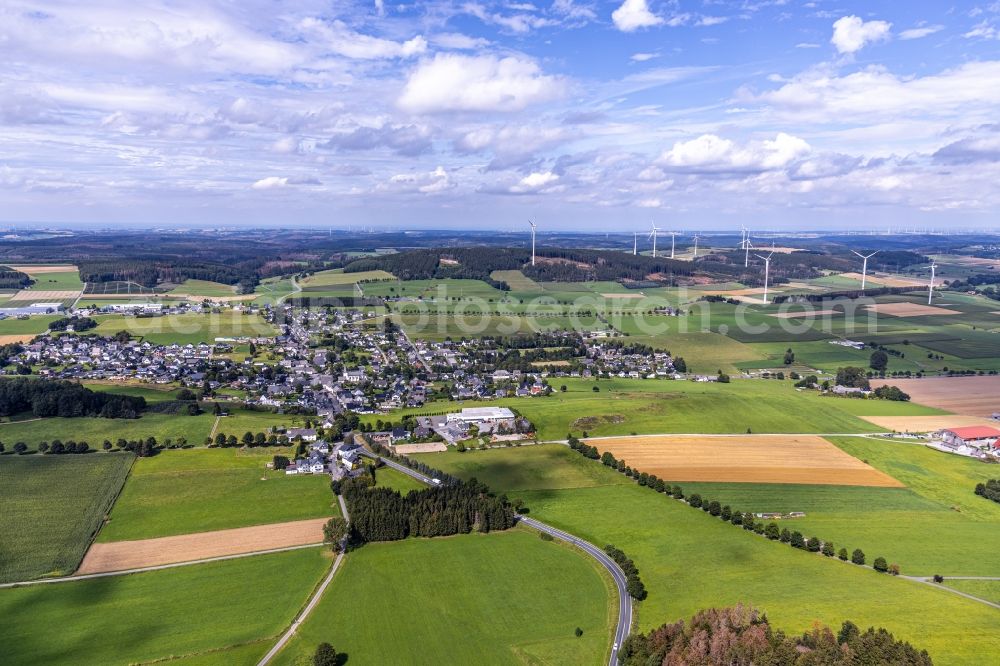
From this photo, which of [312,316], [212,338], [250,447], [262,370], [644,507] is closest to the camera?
[644,507]

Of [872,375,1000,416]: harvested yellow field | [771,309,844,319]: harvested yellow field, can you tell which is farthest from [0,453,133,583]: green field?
[771,309,844,319]: harvested yellow field

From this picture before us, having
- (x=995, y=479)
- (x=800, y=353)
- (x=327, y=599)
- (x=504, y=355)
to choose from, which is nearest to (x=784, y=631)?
(x=327, y=599)

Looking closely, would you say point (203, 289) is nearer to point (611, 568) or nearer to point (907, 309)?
point (611, 568)

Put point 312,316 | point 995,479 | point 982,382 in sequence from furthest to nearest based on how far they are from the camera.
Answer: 1. point 312,316
2. point 982,382
3. point 995,479

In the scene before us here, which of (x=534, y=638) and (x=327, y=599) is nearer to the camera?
(x=534, y=638)

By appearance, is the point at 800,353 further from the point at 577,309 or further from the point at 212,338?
the point at 212,338

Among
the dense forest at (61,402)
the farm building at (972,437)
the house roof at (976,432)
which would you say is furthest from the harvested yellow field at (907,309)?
the dense forest at (61,402)

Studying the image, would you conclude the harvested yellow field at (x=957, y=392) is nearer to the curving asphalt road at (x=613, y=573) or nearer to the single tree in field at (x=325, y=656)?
the curving asphalt road at (x=613, y=573)

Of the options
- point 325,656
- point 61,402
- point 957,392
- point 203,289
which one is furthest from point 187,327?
point 957,392
